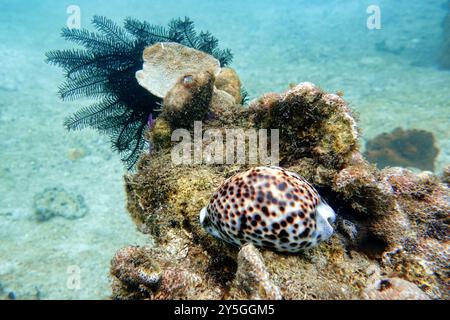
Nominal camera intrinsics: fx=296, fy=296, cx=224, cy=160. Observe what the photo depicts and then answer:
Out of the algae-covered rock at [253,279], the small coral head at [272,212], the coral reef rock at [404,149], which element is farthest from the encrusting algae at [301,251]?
the coral reef rock at [404,149]

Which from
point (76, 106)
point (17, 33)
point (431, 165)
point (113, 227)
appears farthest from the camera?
point (17, 33)

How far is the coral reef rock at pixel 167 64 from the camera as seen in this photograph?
4180mm

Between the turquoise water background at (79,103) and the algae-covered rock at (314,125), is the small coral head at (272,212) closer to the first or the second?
the algae-covered rock at (314,125)

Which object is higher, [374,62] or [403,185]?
[374,62]

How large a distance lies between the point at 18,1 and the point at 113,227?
45913 millimetres

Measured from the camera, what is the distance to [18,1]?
131 ft

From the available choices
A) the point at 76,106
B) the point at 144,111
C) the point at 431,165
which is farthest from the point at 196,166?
the point at 76,106

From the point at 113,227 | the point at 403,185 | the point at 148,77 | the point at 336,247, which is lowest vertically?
the point at 113,227

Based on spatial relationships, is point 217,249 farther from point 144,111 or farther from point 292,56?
point 292,56

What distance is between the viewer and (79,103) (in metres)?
15.3

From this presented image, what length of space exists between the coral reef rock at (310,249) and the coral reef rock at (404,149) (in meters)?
8.31

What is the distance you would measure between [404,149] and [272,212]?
1097 cm

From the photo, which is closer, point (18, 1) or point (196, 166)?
point (196, 166)

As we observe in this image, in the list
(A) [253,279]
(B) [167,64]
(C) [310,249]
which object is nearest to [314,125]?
(C) [310,249]
